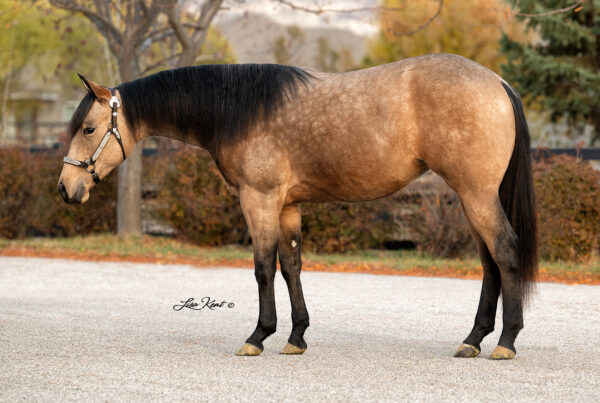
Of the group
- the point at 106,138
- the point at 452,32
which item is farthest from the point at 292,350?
the point at 452,32

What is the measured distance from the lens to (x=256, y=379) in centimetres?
498

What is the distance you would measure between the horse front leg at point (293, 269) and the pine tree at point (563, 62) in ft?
58.3

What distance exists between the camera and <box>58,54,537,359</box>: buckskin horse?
5406 millimetres

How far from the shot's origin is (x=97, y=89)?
18.9ft

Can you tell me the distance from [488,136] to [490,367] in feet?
5.43

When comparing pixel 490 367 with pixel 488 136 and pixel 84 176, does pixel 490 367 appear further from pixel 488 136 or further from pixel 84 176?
pixel 84 176

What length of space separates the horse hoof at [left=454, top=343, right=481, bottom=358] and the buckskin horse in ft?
0.05

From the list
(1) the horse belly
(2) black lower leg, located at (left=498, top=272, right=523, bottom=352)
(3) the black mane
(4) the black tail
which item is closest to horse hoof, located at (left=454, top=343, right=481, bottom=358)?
(2) black lower leg, located at (left=498, top=272, right=523, bottom=352)

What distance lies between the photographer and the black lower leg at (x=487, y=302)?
18.7 ft

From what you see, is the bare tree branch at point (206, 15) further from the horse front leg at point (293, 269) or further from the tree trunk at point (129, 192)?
the horse front leg at point (293, 269)

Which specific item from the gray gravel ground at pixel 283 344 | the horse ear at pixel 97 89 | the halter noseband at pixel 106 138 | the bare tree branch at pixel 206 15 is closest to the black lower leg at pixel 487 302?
the gray gravel ground at pixel 283 344

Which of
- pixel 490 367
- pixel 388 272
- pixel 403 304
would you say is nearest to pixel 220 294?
pixel 403 304

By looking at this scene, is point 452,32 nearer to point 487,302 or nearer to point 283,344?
point 283,344

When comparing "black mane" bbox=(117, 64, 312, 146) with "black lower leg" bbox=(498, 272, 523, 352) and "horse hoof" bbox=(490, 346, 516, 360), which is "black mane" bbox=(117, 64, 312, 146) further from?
"horse hoof" bbox=(490, 346, 516, 360)
